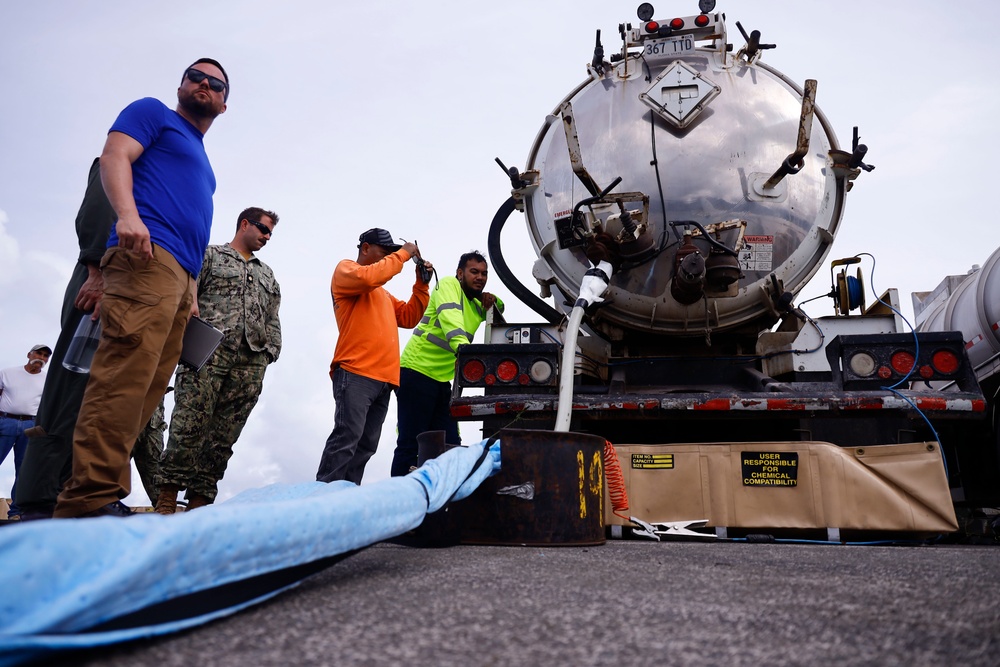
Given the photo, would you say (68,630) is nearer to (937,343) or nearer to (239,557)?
(239,557)

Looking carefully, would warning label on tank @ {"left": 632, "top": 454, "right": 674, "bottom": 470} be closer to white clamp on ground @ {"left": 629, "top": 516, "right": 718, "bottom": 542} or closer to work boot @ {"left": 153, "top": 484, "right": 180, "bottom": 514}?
white clamp on ground @ {"left": 629, "top": 516, "right": 718, "bottom": 542}

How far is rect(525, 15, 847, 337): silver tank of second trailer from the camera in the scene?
328 centimetres

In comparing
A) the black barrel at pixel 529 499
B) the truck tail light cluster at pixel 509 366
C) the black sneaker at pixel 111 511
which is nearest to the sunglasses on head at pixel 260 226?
the truck tail light cluster at pixel 509 366

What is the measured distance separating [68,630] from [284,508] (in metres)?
0.36

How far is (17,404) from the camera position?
21.6 feet

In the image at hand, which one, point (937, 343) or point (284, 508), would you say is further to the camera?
point (937, 343)

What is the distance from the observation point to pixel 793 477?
111 inches

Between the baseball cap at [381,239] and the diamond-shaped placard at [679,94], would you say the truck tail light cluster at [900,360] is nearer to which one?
the diamond-shaped placard at [679,94]

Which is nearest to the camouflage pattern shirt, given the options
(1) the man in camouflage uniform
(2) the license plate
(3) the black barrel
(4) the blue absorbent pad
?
(1) the man in camouflage uniform

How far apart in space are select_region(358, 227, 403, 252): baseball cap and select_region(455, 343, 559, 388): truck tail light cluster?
3.15 ft

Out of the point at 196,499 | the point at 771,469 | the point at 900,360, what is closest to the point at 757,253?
the point at 900,360

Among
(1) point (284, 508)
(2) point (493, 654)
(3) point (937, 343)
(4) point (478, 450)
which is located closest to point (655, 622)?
(2) point (493, 654)

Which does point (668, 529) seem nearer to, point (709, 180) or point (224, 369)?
point (709, 180)

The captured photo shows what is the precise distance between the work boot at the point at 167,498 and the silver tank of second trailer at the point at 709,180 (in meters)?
2.17
